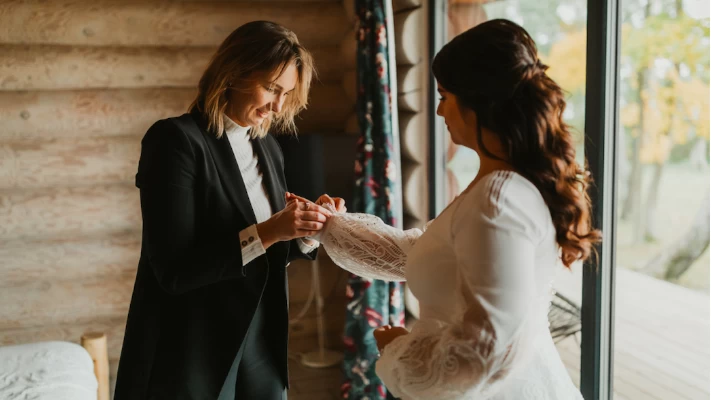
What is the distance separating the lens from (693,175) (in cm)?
202

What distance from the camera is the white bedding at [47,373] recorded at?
2.30 meters

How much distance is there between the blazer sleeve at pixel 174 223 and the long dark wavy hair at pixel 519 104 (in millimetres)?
682

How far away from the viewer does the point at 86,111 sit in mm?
3512

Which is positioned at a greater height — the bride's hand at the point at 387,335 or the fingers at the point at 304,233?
the fingers at the point at 304,233

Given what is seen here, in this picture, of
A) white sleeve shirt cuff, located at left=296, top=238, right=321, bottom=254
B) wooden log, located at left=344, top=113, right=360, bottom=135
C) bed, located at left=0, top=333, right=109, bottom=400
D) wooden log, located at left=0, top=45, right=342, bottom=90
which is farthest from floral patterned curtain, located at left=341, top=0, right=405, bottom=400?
white sleeve shirt cuff, located at left=296, top=238, right=321, bottom=254

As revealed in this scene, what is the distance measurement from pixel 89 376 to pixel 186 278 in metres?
1.18

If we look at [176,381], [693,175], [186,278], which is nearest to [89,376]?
[176,381]

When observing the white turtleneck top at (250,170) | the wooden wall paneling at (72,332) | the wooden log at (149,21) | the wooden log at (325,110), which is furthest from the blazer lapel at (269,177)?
the wooden wall paneling at (72,332)

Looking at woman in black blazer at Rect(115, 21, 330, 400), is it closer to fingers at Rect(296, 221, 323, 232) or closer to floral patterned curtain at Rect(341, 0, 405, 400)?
fingers at Rect(296, 221, 323, 232)

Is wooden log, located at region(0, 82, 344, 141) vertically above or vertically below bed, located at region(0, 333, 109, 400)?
above

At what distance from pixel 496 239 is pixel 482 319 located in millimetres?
145

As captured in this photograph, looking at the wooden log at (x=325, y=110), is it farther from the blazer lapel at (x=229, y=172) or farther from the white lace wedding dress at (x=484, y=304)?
the white lace wedding dress at (x=484, y=304)

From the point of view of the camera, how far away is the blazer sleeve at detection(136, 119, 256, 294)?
1665 mm

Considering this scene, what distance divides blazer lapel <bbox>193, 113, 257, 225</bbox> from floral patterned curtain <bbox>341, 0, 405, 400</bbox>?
1.53m
